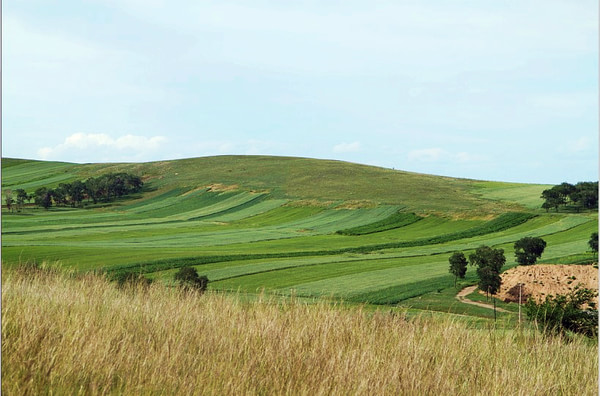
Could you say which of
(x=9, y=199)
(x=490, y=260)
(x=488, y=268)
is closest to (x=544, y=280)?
(x=488, y=268)

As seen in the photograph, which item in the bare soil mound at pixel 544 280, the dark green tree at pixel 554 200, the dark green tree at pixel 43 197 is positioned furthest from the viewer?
the dark green tree at pixel 43 197

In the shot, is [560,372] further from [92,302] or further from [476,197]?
[476,197]

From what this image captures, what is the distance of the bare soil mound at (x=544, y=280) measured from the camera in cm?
3434

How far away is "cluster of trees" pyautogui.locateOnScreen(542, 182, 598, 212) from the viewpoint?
7206 cm

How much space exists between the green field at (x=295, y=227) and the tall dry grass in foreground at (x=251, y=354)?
1116 centimetres

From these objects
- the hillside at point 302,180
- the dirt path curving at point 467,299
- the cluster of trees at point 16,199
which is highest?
the hillside at point 302,180

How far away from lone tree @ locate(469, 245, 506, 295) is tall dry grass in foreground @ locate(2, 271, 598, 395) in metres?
27.2

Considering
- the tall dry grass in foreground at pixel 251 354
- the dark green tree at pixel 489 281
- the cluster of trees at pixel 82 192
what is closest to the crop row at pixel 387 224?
the dark green tree at pixel 489 281

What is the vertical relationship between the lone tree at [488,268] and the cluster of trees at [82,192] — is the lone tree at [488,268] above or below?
below

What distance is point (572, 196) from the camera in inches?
2904

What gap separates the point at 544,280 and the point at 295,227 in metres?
40.0

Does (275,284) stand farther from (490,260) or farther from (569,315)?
(569,315)

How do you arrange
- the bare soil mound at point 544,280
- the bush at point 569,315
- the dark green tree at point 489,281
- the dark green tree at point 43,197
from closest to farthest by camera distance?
the bush at point 569,315 < the bare soil mound at point 544,280 < the dark green tree at point 489,281 < the dark green tree at point 43,197

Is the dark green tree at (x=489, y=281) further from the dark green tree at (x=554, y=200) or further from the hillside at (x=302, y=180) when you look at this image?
the dark green tree at (x=554, y=200)
